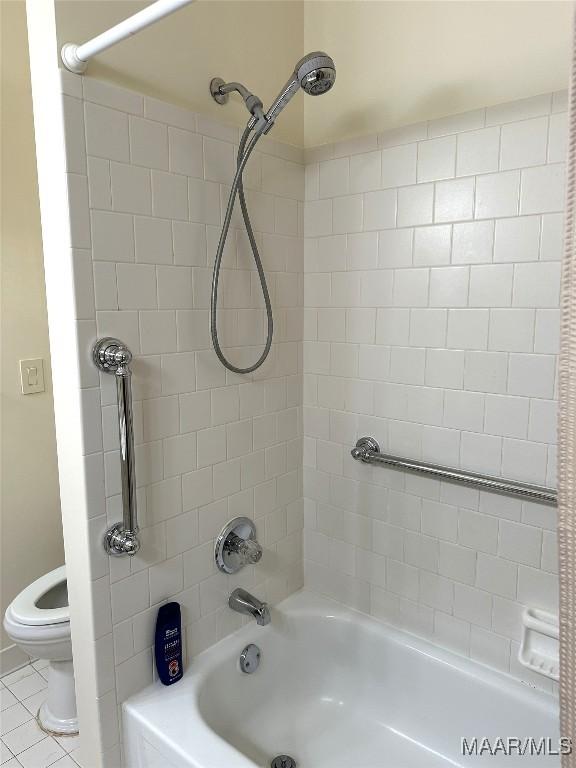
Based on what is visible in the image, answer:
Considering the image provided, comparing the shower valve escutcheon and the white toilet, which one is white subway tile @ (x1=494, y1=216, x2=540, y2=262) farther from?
the white toilet

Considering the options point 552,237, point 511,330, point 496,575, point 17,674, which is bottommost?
point 17,674

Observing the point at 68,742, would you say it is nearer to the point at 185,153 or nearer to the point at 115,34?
the point at 185,153

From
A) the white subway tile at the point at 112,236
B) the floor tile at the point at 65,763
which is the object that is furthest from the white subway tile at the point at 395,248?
the floor tile at the point at 65,763

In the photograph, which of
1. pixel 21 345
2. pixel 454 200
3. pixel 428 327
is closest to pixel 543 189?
pixel 454 200

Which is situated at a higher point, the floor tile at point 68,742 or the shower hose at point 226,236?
the shower hose at point 226,236

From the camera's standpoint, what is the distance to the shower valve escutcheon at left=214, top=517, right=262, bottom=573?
154 centimetres

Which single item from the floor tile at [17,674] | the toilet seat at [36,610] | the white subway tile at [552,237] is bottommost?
the floor tile at [17,674]

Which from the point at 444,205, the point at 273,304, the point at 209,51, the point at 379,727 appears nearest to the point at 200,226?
the point at 273,304

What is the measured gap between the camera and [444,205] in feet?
4.63

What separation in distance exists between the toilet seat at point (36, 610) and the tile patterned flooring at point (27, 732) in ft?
1.34

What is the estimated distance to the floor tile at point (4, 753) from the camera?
1.70 m

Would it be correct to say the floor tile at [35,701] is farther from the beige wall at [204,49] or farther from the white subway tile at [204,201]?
the beige wall at [204,49]

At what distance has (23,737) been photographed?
180 cm

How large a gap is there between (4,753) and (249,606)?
1018mm
